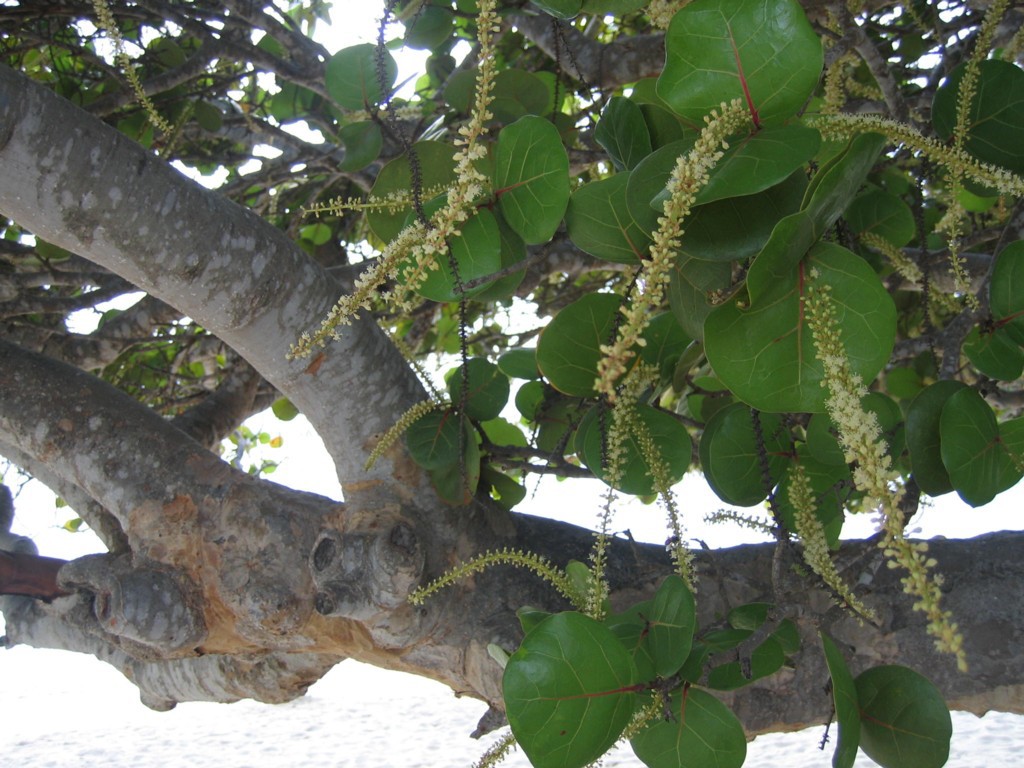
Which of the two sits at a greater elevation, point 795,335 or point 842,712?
point 795,335

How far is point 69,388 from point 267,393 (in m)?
0.80

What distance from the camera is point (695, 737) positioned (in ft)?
2.40

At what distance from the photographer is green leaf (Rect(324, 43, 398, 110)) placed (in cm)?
105

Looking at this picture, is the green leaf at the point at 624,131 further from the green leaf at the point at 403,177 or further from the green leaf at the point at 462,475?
the green leaf at the point at 462,475

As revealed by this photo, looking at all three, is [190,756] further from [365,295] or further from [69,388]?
[365,295]

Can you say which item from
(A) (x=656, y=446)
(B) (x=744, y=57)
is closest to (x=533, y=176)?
(B) (x=744, y=57)

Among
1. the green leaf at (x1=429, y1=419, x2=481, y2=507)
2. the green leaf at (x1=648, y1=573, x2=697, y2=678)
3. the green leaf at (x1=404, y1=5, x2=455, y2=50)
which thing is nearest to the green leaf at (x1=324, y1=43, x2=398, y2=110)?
the green leaf at (x1=404, y1=5, x2=455, y2=50)

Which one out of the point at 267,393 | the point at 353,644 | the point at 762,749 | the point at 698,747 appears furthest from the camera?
the point at 762,749

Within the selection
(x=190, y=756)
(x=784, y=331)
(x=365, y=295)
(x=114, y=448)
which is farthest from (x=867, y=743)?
(x=190, y=756)

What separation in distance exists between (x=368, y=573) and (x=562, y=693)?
0.54m

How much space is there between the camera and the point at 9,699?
4.91 m

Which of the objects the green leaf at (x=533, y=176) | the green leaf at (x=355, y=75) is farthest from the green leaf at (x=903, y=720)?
the green leaf at (x=355, y=75)

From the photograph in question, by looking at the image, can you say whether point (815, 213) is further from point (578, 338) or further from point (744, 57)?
point (578, 338)

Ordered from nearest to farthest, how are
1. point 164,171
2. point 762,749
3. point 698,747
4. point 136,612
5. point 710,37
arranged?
point 710,37, point 698,747, point 164,171, point 136,612, point 762,749
